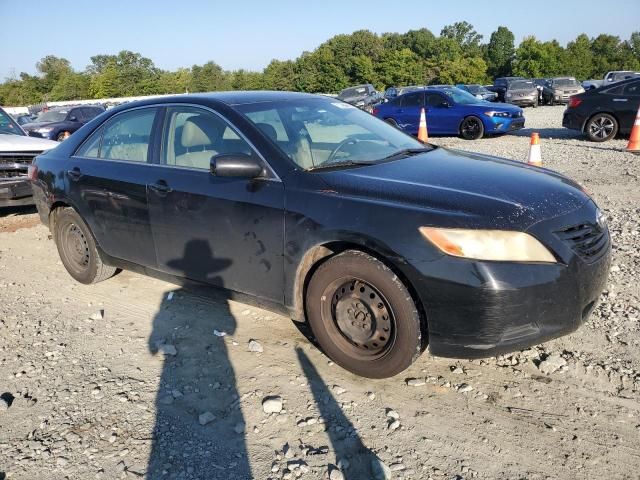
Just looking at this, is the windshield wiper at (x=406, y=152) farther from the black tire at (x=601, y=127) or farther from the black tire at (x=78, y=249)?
the black tire at (x=601, y=127)

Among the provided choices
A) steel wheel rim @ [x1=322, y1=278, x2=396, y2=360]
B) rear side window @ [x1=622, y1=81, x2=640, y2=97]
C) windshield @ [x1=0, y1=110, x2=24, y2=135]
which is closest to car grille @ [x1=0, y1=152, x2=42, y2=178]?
windshield @ [x1=0, y1=110, x2=24, y2=135]

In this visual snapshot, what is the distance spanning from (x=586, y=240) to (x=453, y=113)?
12.1 metres

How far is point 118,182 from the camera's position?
392cm

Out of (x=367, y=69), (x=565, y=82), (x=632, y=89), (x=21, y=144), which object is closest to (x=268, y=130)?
(x=21, y=144)

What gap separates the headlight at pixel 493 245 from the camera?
99.2 inches

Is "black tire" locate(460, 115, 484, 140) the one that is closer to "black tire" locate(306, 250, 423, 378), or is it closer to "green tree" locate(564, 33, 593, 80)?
"black tire" locate(306, 250, 423, 378)

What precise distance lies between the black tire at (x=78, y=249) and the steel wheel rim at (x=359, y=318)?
242cm


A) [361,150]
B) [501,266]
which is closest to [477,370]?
[501,266]

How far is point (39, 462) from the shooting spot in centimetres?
242

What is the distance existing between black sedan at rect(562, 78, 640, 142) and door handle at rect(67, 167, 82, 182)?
11.2 m

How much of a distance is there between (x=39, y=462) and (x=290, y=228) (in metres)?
1.71

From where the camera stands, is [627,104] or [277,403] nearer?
[277,403]

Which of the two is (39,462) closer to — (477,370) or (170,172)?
(170,172)

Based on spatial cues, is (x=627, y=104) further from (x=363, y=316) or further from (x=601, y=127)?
(x=363, y=316)
